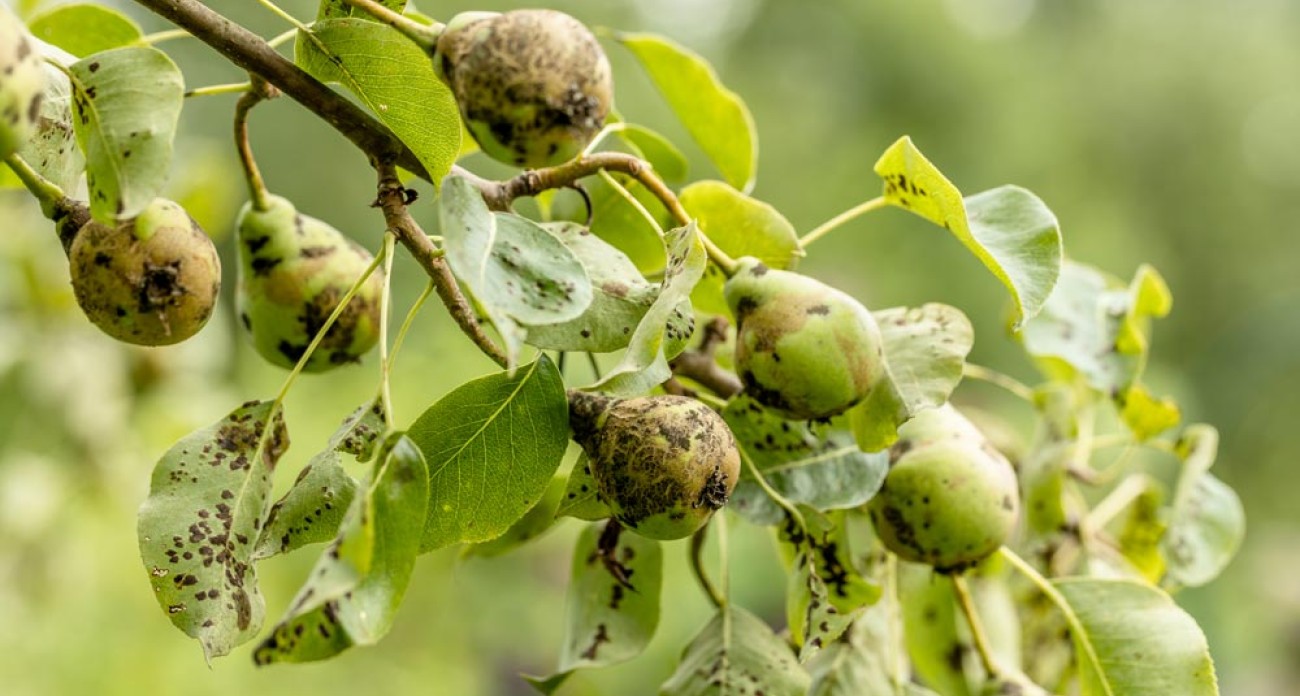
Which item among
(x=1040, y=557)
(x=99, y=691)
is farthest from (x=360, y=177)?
(x=1040, y=557)

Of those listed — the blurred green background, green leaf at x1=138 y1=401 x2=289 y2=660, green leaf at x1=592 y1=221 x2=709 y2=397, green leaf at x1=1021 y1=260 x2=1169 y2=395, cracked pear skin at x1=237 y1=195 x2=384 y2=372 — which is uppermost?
green leaf at x1=592 y1=221 x2=709 y2=397

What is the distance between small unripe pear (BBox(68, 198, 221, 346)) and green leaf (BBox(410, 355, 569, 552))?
0.13m

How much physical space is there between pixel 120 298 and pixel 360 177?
749 centimetres

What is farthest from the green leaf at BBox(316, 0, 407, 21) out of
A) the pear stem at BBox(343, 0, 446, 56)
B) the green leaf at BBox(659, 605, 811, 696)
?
the green leaf at BBox(659, 605, 811, 696)

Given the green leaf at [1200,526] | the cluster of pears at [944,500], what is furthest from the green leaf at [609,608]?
the green leaf at [1200,526]

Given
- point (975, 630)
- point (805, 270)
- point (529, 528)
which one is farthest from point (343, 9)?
point (805, 270)

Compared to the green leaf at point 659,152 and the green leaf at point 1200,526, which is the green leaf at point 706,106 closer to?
the green leaf at point 659,152

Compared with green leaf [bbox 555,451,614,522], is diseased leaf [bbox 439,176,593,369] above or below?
above

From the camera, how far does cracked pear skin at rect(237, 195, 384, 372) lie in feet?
1.85

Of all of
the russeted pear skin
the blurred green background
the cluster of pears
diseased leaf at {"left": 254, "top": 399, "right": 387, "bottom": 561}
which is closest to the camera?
the russeted pear skin

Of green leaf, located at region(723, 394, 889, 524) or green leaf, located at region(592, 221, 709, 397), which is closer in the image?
green leaf, located at region(592, 221, 709, 397)

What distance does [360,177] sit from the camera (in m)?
7.68

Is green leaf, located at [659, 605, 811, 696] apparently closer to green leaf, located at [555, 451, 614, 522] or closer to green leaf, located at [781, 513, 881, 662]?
green leaf, located at [781, 513, 881, 662]

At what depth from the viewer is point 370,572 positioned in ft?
1.24
